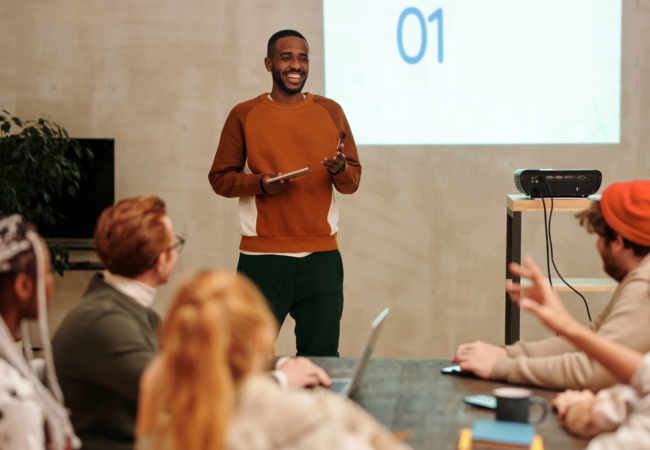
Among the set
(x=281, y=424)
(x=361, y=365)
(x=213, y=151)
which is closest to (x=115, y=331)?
(x=361, y=365)

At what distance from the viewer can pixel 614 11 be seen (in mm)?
3383

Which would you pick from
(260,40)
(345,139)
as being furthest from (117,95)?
(345,139)

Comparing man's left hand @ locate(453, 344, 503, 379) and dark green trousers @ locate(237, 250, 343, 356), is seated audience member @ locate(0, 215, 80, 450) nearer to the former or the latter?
man's left hand @ locate(453, 344, 503, 379)

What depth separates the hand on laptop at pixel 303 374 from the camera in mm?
1520

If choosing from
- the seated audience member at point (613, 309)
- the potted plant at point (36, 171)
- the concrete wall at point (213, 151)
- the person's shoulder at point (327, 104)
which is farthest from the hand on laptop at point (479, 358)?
the potted plant at point (36, 171)

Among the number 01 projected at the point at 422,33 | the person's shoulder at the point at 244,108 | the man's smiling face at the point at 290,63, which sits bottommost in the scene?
the person's shoulder at the point at 244,108

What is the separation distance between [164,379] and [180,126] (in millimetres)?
2985

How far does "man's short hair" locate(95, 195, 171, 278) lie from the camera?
4.50ft

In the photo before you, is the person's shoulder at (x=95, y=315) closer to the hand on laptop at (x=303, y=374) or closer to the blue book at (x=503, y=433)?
the hand on laptop at (x=303, y=374)

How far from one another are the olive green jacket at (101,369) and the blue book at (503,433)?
0.67 meters

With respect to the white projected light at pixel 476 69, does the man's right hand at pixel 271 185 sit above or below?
below

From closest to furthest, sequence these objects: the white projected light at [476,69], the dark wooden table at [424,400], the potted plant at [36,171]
Result: the dark wooden table at [424,400] → the potted plant at [36,171] → the white projected light at [476,69]

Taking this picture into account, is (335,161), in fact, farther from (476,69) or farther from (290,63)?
(476,69)

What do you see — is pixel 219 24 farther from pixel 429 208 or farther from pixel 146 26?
pixel 429 208
